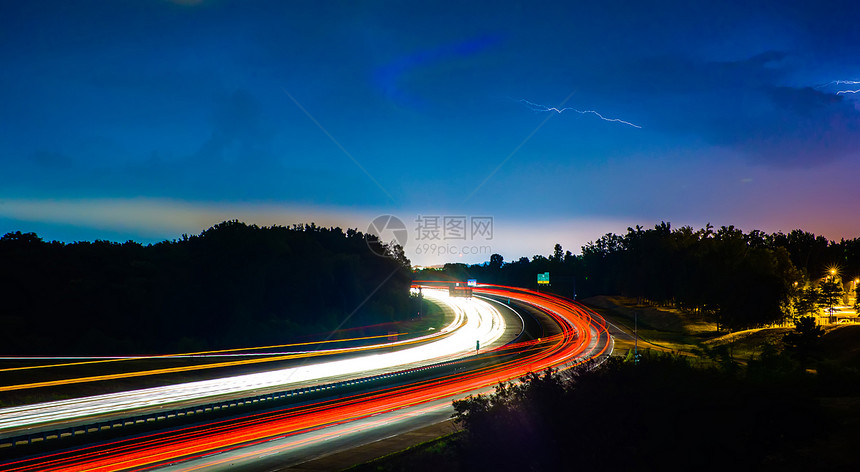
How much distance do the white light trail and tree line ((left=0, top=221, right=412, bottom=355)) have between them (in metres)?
17.3

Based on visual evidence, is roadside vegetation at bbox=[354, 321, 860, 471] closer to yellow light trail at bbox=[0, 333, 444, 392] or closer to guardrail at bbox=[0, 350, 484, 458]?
guardrail at bbox=[0, 350, 484, 458]

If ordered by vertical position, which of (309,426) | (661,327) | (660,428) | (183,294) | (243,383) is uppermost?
(183,294)

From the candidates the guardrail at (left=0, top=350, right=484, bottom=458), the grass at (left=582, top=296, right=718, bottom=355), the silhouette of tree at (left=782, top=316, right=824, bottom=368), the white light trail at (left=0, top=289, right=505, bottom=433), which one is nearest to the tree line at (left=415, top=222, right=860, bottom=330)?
the grass at (left=582, top=296, right=718, bottom=355)

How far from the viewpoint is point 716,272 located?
257ft

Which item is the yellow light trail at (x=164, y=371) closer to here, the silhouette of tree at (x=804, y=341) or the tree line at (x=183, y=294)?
the tree line at (x=183, y=294)

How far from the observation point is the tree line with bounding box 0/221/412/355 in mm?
55312

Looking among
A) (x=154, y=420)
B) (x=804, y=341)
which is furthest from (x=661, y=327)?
(x=154, y=420)

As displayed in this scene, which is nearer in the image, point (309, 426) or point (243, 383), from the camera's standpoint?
point (309, 426)

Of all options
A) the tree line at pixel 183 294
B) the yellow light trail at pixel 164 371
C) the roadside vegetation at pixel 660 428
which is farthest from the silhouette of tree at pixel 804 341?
the tree line at pixel 183 294

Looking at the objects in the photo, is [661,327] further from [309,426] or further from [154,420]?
[154,420]

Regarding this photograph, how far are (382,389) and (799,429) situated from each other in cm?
2274

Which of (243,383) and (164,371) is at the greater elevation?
(164,371)

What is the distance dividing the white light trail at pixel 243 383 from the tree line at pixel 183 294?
680 inches

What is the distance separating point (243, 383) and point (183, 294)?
38193mm
